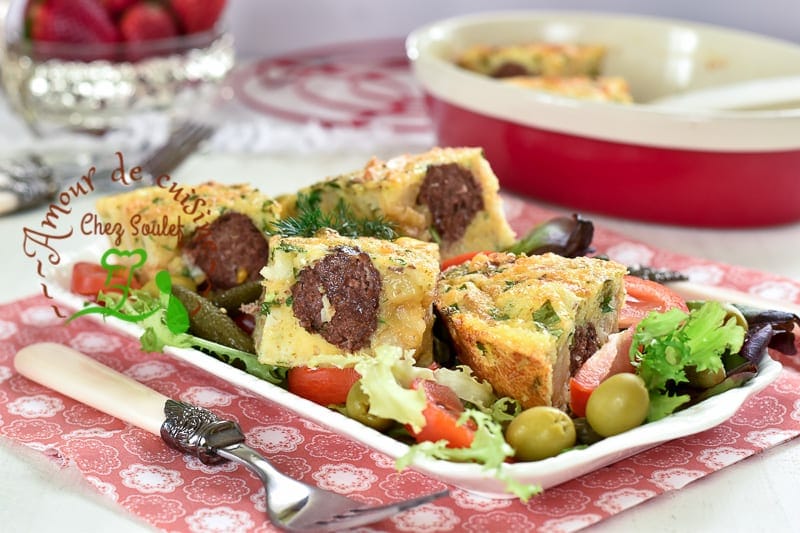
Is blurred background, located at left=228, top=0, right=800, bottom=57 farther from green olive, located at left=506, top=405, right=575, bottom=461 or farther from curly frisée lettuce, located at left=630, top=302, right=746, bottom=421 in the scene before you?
green olive, located at left=506, top=405, right=575, bottom=461

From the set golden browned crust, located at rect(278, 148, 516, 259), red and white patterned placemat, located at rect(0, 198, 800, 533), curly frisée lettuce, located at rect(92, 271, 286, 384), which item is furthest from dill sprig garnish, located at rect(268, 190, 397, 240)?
red and white patterned placemat, located at rect(0, 198, 800, 533)

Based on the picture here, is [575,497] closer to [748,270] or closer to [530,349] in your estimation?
[530,349]

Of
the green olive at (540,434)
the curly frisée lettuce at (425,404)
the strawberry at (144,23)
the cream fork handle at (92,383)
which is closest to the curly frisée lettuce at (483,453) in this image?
the curly frisée lettuce at (425,404)

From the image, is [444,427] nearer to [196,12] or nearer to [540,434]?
[540,434]

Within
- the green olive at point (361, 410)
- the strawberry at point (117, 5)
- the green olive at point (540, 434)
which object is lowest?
the green olive at point (361, 410)

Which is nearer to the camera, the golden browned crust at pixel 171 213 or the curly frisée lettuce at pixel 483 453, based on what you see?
the curly frisée lettuce at pixel 483 453

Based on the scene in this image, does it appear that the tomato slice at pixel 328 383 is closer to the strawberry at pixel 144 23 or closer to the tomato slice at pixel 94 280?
the tomato slice at pixel 94 280
